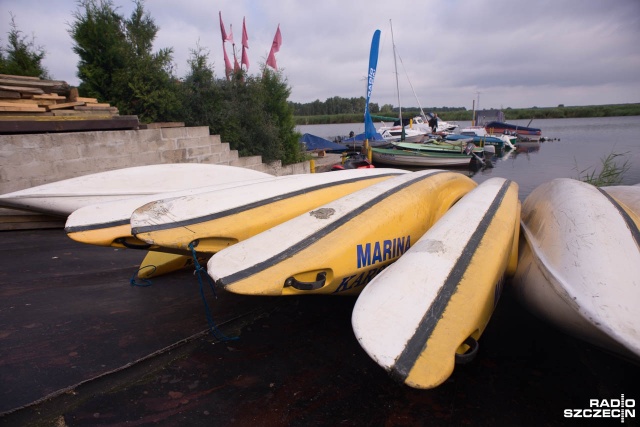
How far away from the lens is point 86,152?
5.70 meters

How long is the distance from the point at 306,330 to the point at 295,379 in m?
0.53

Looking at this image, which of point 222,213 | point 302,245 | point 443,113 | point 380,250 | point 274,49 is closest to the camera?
point 302,245

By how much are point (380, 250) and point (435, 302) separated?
2.57ft

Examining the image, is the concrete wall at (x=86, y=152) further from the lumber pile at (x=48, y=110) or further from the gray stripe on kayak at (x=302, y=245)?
the gray stripe on kayak at (x=302, y=245)

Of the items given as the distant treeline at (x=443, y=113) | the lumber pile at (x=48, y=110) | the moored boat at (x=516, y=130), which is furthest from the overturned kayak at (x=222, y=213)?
the distant treeline at (x=443, y=113)

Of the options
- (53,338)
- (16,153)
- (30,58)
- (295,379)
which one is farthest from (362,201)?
(30,58)

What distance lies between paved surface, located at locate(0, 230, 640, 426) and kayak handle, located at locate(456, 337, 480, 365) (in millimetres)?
434

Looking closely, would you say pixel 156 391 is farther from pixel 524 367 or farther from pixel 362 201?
pixel 524 367

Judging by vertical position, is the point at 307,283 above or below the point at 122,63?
below

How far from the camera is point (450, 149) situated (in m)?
21.3

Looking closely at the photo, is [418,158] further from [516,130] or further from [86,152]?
[516,130]

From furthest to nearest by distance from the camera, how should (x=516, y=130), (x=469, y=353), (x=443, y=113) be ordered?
(x=443, y=113) → (x=516, y=130) → (x=469, y=353)

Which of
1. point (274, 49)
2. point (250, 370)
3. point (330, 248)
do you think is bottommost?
point (250, 370)

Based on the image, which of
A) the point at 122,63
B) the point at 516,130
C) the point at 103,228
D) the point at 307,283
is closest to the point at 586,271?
the point at 307,283
